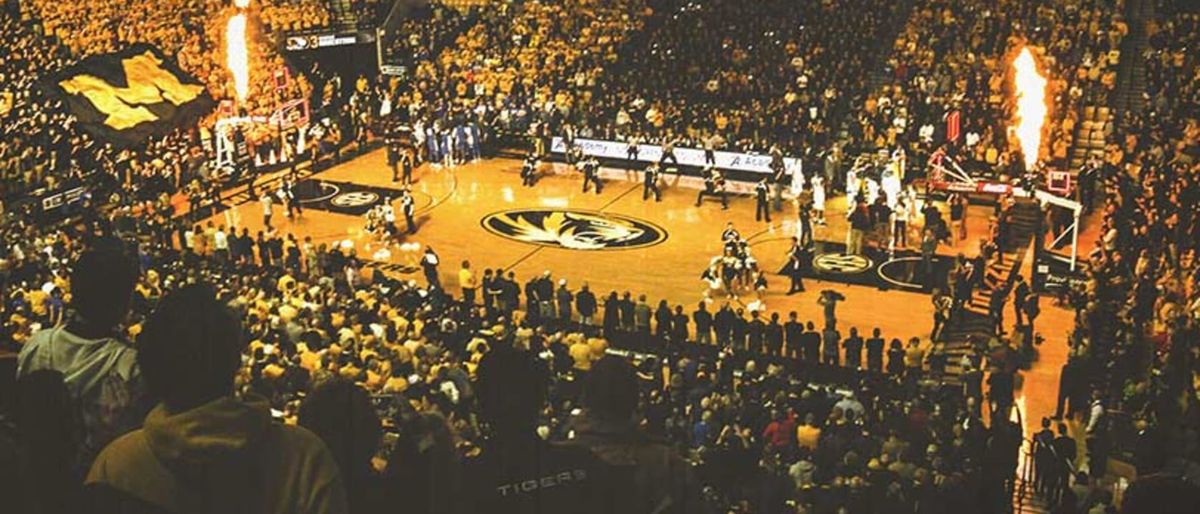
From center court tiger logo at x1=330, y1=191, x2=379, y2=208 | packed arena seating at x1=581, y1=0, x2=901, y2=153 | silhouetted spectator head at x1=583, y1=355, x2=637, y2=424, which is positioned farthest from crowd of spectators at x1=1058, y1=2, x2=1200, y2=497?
center court tiger logo at x1=330, y1=191, x2=379, y2=208

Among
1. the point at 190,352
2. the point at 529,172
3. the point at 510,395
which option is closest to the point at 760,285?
the point at 529,172

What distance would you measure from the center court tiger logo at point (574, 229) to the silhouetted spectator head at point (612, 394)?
2544 cm

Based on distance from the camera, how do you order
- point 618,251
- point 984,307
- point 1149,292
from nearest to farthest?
point 1149,292, point 984,307, point 618,251

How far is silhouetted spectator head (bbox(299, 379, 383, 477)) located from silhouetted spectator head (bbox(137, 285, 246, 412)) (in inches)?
19.5

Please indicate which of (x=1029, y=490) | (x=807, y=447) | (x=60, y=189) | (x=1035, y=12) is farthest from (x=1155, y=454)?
(x=60, y=189)

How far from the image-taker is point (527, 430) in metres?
4.41

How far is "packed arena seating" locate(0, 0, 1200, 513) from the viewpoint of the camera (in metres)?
13.5

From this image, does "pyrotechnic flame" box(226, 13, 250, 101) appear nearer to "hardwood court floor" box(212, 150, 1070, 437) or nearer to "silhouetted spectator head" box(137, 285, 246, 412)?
"hardwood court floor" box(212, 150, 1070, 437)

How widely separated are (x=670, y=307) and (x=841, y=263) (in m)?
4.75

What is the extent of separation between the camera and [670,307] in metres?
25.9

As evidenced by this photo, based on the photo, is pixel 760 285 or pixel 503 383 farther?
pixel 760 285

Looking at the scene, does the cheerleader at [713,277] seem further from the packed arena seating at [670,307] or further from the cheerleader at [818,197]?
the cheerleader at [818,197]

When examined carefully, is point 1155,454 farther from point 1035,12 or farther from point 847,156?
point 1035,12

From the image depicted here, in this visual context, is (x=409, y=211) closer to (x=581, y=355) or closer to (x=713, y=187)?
(x=713, y=187)
